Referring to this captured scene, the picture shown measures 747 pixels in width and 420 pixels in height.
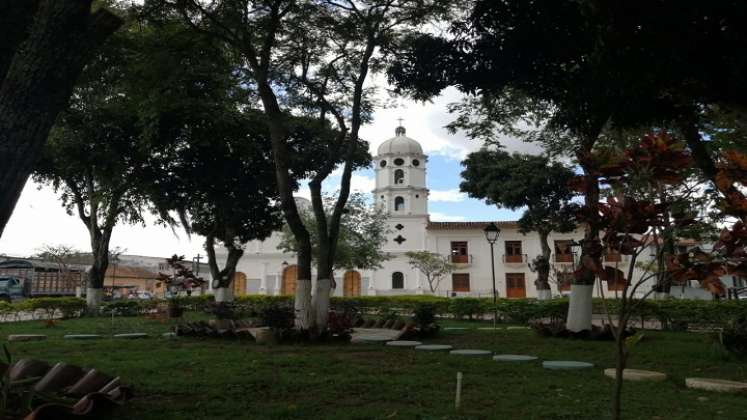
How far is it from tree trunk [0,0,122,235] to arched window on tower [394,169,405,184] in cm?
3640

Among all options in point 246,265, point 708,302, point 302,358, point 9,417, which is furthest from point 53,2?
point 246,265

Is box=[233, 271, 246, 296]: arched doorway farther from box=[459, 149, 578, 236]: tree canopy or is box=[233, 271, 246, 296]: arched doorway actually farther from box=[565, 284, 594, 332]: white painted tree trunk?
box=[565, 284, 594, 332]: white painted tree trunk

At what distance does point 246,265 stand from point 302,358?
34.4 metres

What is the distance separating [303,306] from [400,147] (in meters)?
30.3

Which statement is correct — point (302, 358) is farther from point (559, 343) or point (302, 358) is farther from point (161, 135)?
point (161, 135)

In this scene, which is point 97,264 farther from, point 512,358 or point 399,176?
point 399,176

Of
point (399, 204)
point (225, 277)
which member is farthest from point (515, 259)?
point (225, 277)

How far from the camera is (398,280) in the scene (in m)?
38.7

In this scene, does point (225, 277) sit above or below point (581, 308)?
above

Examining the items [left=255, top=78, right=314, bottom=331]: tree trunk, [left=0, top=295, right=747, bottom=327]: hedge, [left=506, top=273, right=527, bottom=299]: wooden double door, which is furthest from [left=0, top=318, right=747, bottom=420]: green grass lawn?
[left=506, top=273, right=527, bottom=299]: wooden double door

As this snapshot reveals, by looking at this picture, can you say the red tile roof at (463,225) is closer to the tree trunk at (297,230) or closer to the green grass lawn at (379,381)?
the green grass lawn at (379,381)

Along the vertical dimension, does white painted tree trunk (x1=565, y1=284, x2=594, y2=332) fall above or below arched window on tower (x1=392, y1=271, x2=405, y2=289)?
below

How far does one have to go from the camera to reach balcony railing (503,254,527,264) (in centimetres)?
3747

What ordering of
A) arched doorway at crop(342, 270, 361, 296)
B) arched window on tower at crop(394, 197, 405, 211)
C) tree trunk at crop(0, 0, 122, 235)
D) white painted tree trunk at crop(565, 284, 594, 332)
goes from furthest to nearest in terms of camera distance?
arched window on tower at crop(394, 197, 405, 211) < arched doorway at crop(342, 270, 361, 296) < white painted tree trunk at crop(565, 284, 594, 332) < tree trunk at crop(0, 0, 122, 235)
